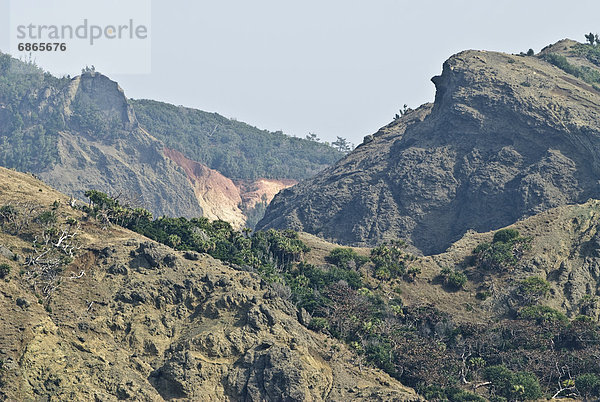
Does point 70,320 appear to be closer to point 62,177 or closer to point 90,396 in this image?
point 90,396

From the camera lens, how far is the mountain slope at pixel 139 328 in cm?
6581

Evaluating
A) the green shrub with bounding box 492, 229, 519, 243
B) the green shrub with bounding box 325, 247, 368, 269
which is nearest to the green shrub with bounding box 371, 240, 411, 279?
the green shrub with bounding box 325, 247, 368, 269

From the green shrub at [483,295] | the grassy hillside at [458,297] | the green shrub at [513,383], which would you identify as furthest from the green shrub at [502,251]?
the green shrub at [513,383]

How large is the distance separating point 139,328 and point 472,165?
257 ft

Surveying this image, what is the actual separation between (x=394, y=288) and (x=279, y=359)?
32275 millimetres

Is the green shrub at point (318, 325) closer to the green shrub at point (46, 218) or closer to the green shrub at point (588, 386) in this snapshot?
the green shrub at point (588, 386)

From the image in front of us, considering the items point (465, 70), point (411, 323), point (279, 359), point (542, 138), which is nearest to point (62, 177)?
point (465, 70)

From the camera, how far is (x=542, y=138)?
13550cm

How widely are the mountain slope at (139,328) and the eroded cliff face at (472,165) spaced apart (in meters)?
54.7

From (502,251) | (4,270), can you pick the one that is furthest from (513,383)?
(4,270)

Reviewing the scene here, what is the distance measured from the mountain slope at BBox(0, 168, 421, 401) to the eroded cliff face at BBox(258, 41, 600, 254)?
180ft

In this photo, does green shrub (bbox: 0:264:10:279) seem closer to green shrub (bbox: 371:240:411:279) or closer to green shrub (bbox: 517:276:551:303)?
green shrub (bbox: 371:240:411:279)

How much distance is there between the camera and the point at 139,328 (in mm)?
74062

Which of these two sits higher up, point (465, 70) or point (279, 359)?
point (465, 70)
